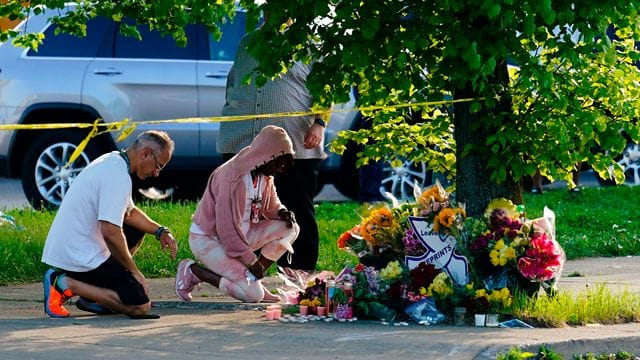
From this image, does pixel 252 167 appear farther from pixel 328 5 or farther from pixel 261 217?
pixel 328 5

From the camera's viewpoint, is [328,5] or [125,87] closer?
[328,5]

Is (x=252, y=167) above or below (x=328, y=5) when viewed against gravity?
below

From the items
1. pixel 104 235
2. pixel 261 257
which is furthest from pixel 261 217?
pixel 104 235

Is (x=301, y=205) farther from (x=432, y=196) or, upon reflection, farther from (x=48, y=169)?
(x=48, y=169)

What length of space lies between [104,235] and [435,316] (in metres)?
1.87

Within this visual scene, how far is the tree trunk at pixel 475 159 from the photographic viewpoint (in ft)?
25.9

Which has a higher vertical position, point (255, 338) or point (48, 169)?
point (48, 169)

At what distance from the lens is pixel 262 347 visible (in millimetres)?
6551

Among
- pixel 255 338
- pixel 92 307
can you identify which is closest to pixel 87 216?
pixel 92 307

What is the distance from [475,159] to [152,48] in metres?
6.27

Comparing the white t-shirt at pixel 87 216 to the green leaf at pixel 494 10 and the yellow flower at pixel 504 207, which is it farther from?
the green leaf at pixel 494 10

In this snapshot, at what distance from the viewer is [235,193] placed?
27.1 ft

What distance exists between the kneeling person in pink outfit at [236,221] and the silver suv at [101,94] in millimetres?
4884

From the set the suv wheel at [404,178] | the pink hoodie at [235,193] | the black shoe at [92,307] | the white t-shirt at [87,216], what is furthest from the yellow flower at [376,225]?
the suv wheel at [404,178]
